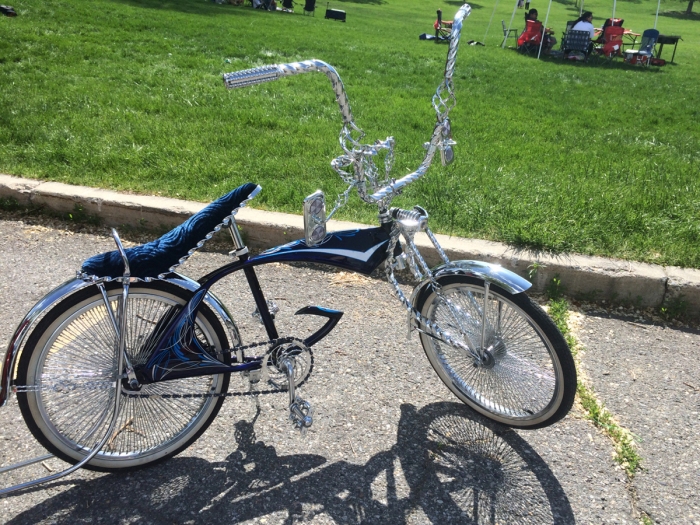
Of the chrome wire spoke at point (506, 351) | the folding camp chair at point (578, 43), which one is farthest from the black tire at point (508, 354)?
the folding camp chair at point (578, 43)

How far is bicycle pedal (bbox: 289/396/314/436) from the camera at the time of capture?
8.18ft

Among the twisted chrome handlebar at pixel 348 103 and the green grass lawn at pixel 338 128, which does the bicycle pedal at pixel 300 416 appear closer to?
the twisted chrome handlebar at pixel 348 103

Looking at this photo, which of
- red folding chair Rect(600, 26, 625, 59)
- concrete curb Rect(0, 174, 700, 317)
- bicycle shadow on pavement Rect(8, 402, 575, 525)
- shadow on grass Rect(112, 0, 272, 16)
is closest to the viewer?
bicycle shadow on pavement Rect(8, 402, 575, 525)

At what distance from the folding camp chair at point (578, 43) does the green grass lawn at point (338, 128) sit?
315 cm

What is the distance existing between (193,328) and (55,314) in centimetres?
51

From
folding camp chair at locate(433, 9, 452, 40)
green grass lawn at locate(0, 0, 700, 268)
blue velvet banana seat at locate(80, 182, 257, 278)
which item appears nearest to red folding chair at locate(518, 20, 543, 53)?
folding camp chair at locate(433, 9, 452, 40)

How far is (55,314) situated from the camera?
7.22ft

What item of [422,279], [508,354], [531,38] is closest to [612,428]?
[508,354]

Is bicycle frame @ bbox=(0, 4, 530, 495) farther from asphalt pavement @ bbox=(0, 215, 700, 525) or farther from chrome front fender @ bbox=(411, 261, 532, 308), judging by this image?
asphalt pavement @ bbox=(0, 215, 700, 525)

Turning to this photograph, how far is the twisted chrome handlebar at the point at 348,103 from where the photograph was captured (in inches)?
75.7

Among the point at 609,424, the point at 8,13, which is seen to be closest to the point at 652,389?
the point at 609,424

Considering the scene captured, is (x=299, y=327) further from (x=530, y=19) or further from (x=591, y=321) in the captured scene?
(x=530, y=19)

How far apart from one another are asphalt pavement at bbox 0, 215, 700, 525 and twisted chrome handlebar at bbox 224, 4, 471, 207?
1085 mm

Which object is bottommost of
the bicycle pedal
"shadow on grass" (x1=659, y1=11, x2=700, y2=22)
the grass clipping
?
the grass clipping
